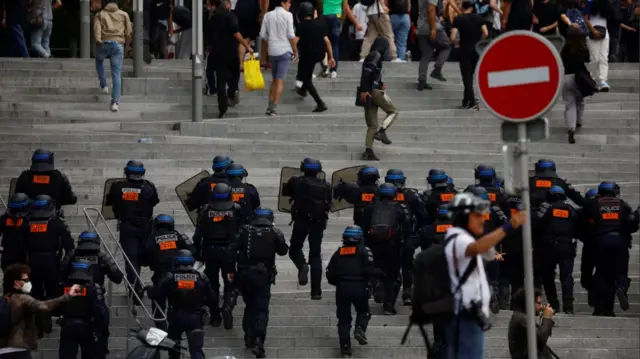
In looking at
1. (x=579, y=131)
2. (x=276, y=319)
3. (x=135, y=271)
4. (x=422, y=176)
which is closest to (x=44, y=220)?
(x=135, y=271)

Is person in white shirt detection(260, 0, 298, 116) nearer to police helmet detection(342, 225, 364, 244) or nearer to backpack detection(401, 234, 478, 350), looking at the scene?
police helmet detection(342, 225, 364, 244)

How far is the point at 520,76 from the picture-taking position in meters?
11.4

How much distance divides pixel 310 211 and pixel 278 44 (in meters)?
5.98

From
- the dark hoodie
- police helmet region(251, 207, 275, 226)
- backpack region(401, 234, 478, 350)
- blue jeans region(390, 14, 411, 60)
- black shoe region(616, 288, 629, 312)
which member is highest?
blue jeans region(390, 14, 411, 60)

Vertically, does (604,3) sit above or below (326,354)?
above

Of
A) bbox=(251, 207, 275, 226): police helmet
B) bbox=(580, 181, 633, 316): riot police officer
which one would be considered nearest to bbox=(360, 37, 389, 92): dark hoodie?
bbox=(580, 181, 633, 316): riot police officer

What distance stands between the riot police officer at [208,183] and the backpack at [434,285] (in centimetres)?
864

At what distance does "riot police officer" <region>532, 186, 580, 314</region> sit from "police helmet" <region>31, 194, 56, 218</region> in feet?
17.8

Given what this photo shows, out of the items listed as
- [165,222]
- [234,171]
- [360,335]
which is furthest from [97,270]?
[360,335]

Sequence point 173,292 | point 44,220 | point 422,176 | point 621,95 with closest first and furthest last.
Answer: point 173,292
point 44,220
point 422,176
point 621,95

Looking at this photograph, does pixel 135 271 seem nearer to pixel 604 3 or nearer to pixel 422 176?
pixel 422 176

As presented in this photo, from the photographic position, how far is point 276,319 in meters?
19.4

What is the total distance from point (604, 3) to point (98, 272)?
12529 millimetres

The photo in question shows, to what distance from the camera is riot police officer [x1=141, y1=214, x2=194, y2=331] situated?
18.9m
